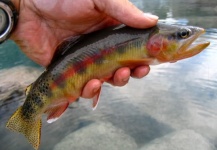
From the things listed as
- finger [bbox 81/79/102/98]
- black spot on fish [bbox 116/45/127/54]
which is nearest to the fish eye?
black spot on fish [bbox 116/45/127/54]

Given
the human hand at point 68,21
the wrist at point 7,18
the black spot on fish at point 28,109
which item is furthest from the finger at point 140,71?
the wrist at point 7,18

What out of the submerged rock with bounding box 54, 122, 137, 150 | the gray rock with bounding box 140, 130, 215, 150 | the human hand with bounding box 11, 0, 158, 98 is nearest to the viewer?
the human hand with bounding box 11, 0, 158, 98

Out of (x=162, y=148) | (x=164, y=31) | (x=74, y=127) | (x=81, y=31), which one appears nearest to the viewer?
(x=164, y=31)

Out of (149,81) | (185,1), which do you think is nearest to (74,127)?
(149,81)

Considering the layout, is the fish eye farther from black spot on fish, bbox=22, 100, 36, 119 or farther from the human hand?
black spot on fish, bbox=22, 100, 36, 119

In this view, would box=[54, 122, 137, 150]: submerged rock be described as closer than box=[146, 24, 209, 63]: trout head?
No

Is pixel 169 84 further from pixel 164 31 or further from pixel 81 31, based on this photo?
pixel 164 31

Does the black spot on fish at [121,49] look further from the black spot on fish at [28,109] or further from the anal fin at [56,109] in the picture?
the black spot on fish at [28,109]
